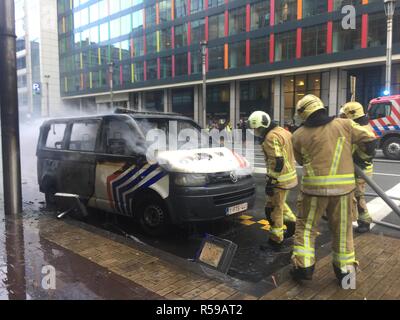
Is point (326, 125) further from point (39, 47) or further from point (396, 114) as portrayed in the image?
point (39, 47)

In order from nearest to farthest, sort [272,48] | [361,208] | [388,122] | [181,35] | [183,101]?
[361,208] → [388,122] → [272,48] → [181,35] → [183,101]

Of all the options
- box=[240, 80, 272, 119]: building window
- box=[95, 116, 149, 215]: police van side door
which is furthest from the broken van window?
box=[240, 80, 272, 119]: building window

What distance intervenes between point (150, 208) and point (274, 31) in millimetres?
27632

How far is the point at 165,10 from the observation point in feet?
127

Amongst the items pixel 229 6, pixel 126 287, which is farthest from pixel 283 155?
pixel 229 6

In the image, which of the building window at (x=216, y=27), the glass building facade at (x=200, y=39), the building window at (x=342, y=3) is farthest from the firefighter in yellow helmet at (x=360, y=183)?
the building window at (x=216, y=27)

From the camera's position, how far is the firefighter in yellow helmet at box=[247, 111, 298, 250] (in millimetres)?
4367

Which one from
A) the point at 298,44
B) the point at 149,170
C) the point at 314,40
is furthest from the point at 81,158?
the point at 298,44

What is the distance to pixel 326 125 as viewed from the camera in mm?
3348

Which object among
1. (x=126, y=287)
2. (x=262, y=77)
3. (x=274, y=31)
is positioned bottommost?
(x=126, y=287)

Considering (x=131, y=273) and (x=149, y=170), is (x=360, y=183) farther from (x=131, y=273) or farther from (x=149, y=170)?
(x=131, y=273)

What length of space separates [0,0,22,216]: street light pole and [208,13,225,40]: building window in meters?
30.0

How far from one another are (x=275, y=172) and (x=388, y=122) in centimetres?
1246

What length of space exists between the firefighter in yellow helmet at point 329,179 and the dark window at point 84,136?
139 inches
